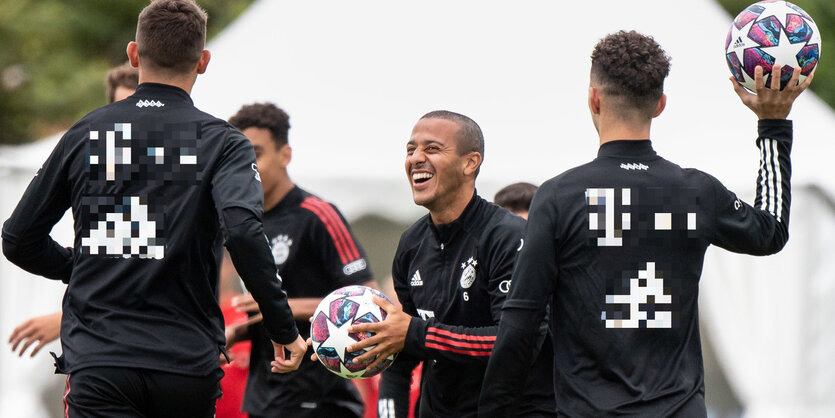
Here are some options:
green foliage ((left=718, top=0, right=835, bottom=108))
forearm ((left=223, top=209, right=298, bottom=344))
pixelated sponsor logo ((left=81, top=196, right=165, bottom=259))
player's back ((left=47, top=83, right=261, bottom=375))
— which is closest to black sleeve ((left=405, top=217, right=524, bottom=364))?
forearm ((left=223, top=209, right=298, bottom=344))

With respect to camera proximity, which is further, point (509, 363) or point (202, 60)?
point (202, 60)

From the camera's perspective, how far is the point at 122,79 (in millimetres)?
6223

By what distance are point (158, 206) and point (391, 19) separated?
8175 mm

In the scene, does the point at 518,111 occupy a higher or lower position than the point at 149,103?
higher

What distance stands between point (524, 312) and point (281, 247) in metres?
2.47

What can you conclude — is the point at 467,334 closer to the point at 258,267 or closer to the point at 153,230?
the point at 258,267

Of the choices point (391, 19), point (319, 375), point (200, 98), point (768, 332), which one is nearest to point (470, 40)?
point (391, 19)

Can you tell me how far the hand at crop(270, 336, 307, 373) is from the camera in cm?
440

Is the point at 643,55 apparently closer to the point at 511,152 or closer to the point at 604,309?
the point at 604,309

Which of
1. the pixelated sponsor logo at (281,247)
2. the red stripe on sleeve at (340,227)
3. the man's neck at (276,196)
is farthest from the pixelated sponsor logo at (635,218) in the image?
the man's neck at (276,196)

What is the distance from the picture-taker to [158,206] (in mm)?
4180

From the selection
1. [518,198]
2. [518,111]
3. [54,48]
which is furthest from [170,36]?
[54,48]

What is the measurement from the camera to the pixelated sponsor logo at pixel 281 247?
5.93 meters

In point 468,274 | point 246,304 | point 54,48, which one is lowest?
point 246,304
